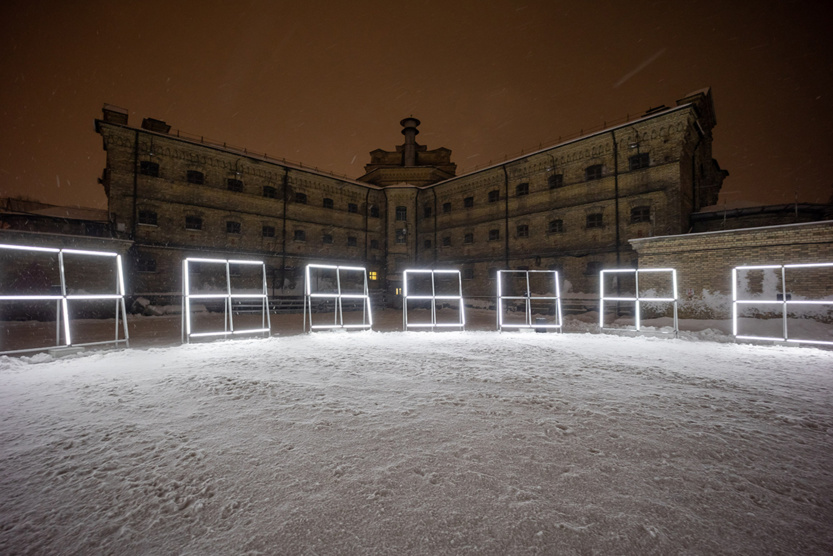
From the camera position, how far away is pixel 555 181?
2291 cm

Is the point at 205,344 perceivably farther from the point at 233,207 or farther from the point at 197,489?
the point at 233,207

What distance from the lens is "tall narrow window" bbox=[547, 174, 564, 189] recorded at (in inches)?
892

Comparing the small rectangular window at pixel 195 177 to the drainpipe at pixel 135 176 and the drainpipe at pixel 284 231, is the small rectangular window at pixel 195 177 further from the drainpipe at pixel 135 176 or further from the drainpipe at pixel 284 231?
the drainpipe at pixel 284 231

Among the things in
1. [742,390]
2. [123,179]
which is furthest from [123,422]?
[123,179]

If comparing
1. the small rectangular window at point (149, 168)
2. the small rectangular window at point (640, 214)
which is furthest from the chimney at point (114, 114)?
the small rectangular window at point (640, 214)

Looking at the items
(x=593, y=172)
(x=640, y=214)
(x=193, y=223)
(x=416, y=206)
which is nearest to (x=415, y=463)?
(x=640, y=214)

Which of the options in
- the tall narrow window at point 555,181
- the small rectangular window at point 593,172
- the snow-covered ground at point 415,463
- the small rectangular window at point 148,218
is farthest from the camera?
the tall narrow window at point 555,181

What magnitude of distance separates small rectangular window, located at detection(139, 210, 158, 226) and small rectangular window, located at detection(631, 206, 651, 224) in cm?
2798

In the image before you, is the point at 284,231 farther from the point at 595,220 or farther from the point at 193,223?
the point at 595,220

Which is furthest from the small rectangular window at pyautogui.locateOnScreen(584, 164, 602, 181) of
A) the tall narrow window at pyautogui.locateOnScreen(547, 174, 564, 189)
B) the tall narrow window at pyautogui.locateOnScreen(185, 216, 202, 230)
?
the tall narrow window at pyautogui.locateOnScreen(185, 216, 202, 230)

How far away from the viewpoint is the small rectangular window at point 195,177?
22328 mm

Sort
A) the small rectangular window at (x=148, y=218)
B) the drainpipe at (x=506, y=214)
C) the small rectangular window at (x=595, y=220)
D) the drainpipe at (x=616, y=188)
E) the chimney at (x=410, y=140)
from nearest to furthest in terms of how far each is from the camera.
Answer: the drainpipe at (x=616, y=188), the small rectangular window at (x=148, y=218), the small rectangular window at (x=595, y=220), the drainpipe at (x=506, y=214), the chimney at (x=410, y=140)

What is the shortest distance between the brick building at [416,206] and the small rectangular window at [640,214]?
61 millimetres

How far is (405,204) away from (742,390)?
26919mm
